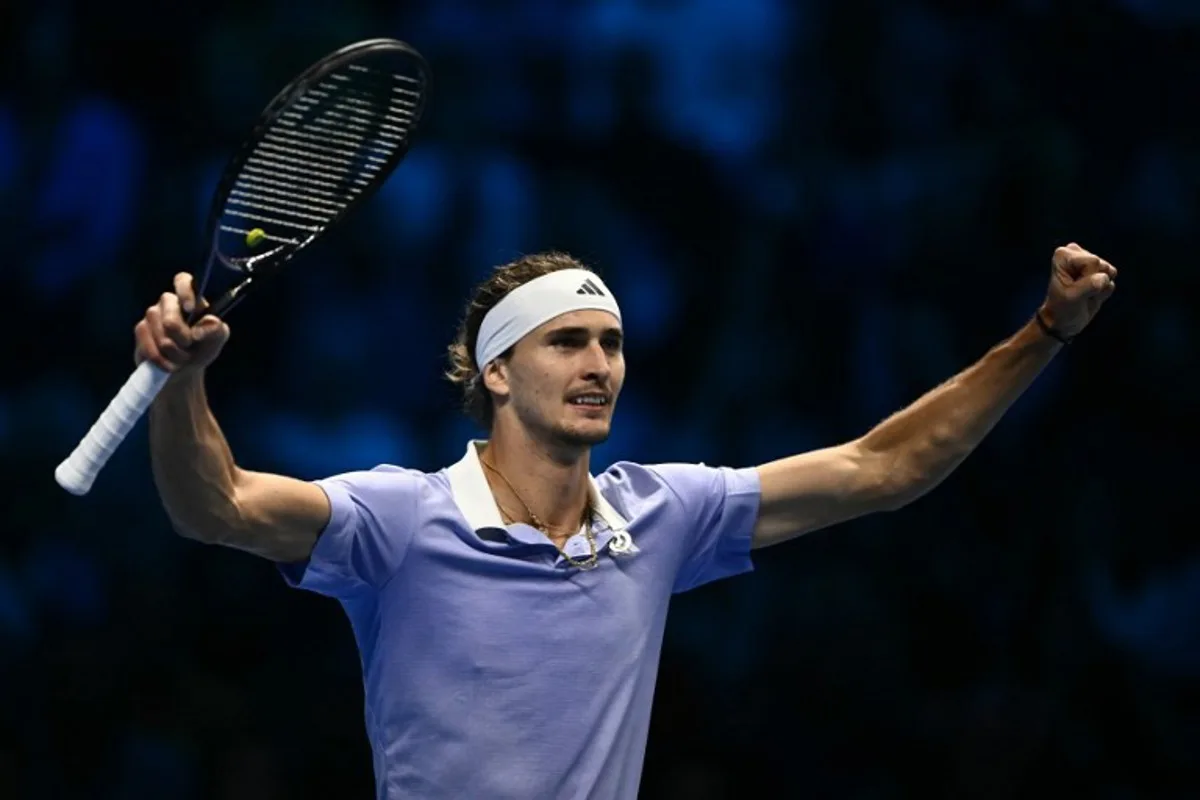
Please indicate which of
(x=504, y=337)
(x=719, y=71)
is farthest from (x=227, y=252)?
(x=719, y=71)

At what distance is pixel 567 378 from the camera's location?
4.26 meters

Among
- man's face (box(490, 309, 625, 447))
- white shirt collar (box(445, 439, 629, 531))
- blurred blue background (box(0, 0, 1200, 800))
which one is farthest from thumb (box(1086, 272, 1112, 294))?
blurred blue background (box(0, 0, 1200, 800))

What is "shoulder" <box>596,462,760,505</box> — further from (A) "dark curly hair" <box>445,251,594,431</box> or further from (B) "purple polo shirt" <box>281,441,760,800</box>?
(A) "dark curly hair" <box>445,251,594,431</box>

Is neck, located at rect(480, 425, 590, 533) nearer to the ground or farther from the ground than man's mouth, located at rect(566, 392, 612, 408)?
nearer to the ground

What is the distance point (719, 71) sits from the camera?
7242mm

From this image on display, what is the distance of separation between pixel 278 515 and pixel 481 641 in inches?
20.8

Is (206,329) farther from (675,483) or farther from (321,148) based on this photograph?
(675,483)

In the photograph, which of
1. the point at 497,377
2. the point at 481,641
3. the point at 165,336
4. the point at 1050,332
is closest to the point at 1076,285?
the point at 1050,332

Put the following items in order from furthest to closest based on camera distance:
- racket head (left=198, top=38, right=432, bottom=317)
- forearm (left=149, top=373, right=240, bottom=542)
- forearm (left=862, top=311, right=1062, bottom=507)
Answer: forearm (left=862, top=311, right=1062, bottom=507) → racket head (left=198, top=38, right=432, bottom=317) → forearm (left=149, top=373, right=240, bottom=542)

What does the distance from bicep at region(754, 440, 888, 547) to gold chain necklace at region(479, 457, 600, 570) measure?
1.42 ft

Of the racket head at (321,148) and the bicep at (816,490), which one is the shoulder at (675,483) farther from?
the racket head at (321,148)

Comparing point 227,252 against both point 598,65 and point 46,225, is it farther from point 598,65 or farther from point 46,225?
point 598,65

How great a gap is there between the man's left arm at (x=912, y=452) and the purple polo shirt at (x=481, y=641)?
470mm

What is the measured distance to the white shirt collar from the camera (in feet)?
13.4
